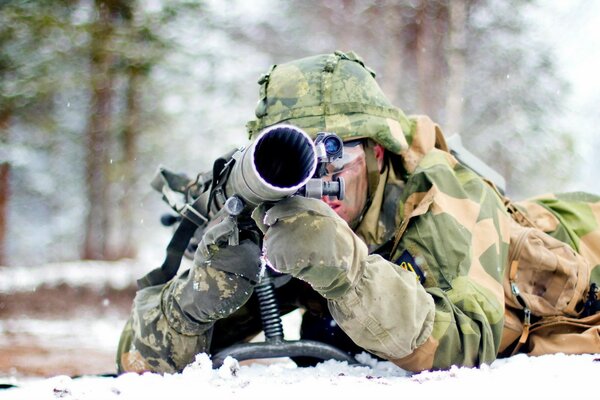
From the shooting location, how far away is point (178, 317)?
2365 mm

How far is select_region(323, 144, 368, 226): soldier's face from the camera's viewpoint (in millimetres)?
2555

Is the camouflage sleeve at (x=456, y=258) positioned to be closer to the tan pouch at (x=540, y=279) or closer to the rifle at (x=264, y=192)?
the tan pouch at (x=540, y=279)

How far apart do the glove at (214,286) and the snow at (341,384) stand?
0.71 feet

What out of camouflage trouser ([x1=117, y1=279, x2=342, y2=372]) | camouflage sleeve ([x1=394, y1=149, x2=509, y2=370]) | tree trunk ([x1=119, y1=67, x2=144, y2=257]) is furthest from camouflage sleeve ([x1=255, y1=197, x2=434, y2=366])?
tree trunk ([x1=119, y1=67, x2=144, y2=257])

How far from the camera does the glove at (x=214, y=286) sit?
208 centimetres

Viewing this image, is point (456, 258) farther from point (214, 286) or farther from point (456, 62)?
point (456, 62)

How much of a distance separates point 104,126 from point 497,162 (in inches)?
298

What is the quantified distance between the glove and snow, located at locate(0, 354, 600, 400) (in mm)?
218

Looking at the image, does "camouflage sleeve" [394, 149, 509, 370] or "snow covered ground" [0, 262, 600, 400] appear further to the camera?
"camouflage sleeve" [394, 149, 509, 370]

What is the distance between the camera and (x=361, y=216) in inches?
103

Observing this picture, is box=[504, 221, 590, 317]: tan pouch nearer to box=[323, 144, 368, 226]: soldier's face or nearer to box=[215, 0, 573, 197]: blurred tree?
box=[323, 144, 368, 226]: soldier's face

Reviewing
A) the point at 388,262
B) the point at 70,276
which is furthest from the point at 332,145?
the point at 70,276

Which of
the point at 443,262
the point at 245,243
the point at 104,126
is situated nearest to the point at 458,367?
the point at 443,262

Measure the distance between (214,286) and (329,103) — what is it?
856mm
